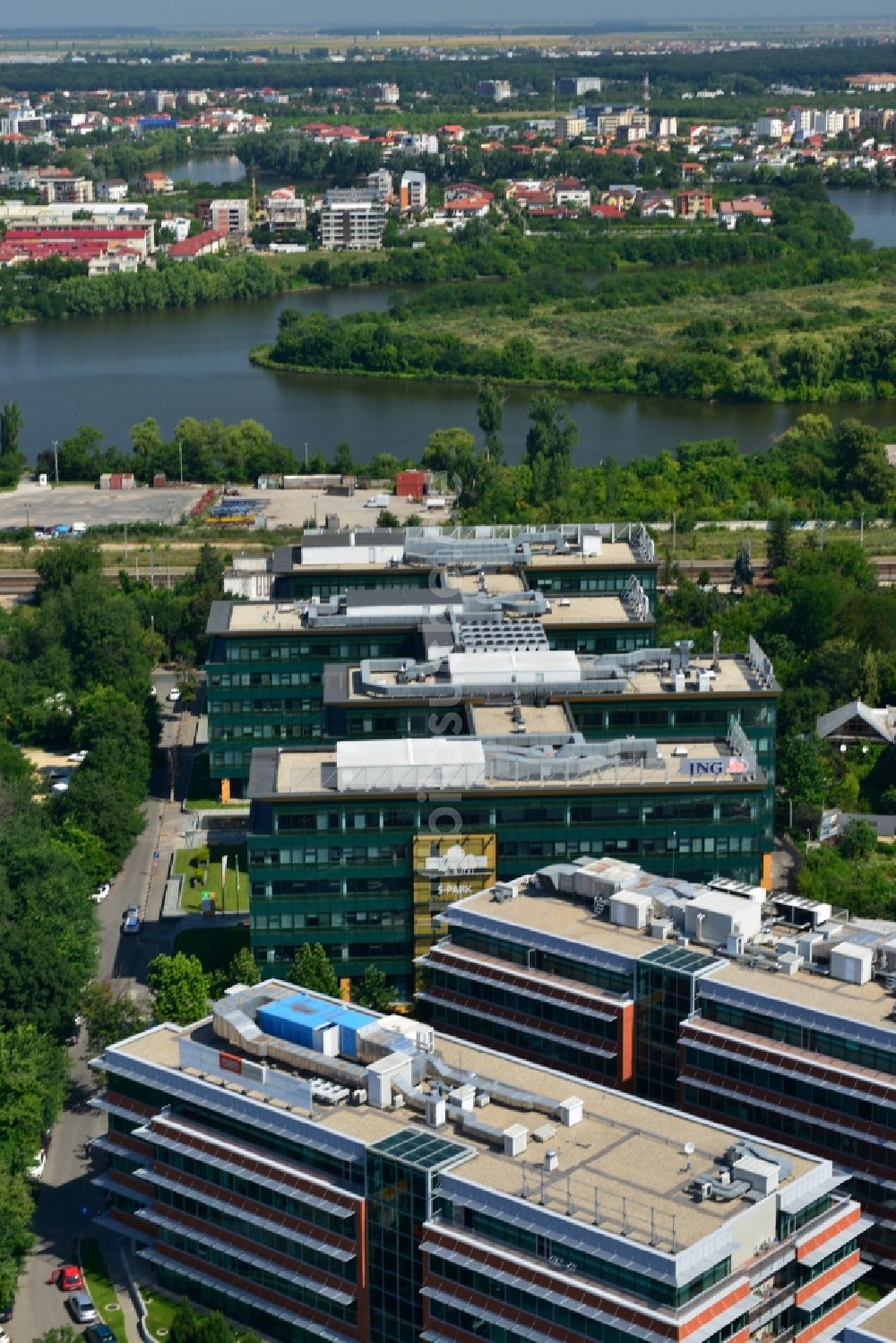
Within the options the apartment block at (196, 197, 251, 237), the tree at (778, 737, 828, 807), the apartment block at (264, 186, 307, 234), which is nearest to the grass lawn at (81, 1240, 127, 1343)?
the tree at (778, 737, 828, 807)

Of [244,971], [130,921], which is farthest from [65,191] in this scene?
[244,971]

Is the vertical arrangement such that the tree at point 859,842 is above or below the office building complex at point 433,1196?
below

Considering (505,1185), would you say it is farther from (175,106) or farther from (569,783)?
(175,106)

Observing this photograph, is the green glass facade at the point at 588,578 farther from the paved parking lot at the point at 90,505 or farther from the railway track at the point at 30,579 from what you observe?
the paved parking lot at the point at 90,505

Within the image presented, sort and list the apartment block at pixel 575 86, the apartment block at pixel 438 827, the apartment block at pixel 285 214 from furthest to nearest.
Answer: the apartment block at pixel 575 86, the apartment block at pixel 285 214, the apartment block at pixel 438 827

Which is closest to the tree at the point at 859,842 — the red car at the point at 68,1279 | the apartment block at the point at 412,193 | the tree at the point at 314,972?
the tree at the point at 314,972

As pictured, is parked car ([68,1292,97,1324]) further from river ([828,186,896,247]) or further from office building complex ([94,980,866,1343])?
river ([828,186,896,247])

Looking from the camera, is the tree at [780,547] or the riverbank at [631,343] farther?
the riverbank at [631,343]
